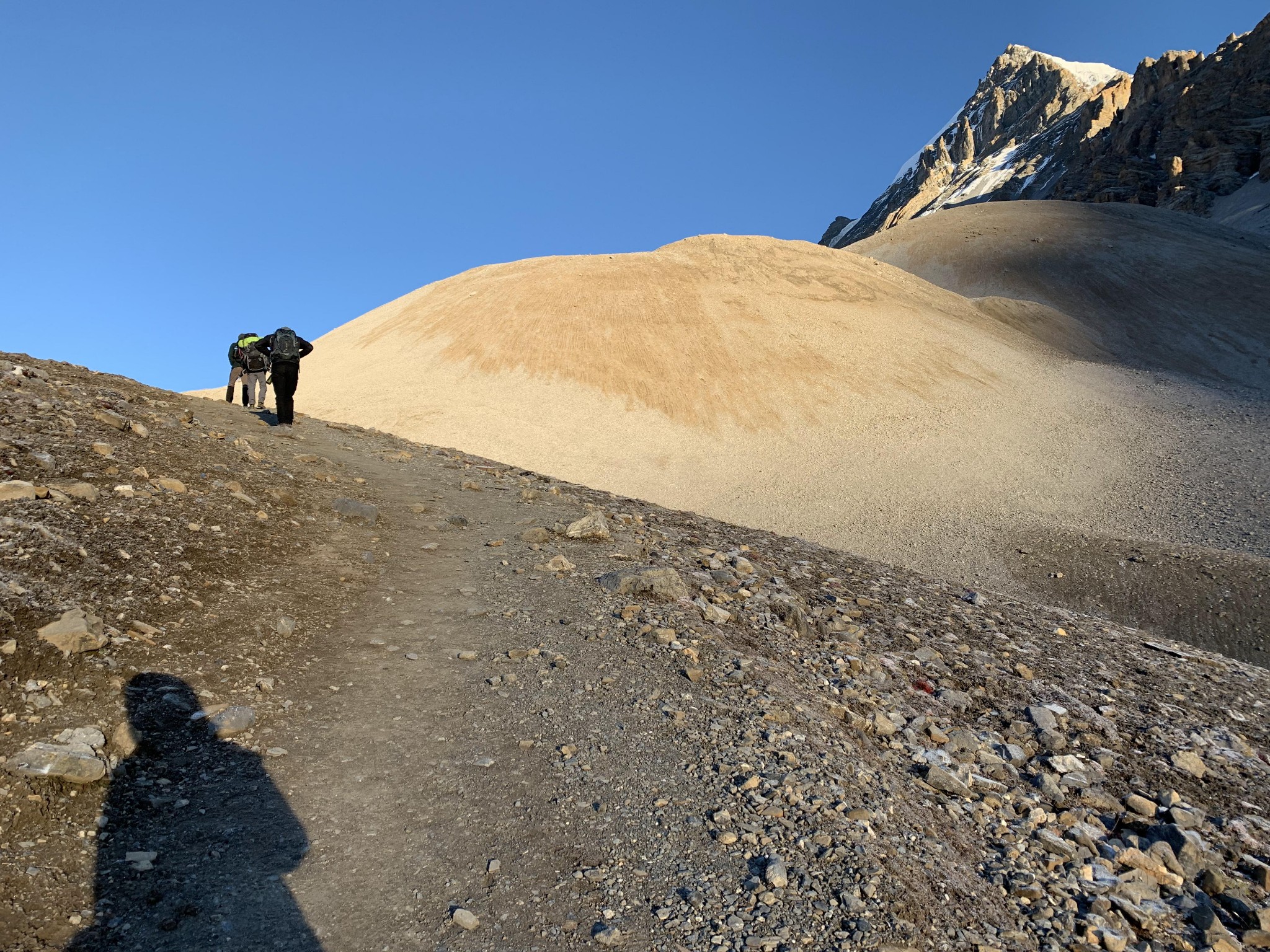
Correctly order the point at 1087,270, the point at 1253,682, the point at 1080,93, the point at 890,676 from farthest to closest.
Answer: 1. the point at 1080,93
2. the point at 1087,270
3. the point at 1253,682
4. the point at 890,676

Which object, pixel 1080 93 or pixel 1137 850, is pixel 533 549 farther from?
pixel 1080 93

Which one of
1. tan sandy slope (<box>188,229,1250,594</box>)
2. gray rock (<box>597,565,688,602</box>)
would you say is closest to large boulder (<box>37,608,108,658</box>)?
gray rock (<box>597,565,688,602</box>)

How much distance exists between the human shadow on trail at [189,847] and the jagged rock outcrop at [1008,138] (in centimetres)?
12057

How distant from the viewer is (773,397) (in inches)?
910

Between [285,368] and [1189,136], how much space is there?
105976mm

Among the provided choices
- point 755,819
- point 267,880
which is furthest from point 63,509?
point 755,819

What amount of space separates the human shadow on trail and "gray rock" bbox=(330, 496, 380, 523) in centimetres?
394

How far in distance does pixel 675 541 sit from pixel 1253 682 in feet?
20.4

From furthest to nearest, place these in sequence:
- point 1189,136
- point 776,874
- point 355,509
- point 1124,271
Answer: point 1189,136, point 1124,271, point 355,509, point 776,874

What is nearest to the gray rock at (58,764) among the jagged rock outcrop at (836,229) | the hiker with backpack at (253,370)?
the hiker with backpack at (253,370)

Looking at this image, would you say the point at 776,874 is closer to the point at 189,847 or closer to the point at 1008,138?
the point at 189,847

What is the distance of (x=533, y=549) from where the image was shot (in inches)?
309

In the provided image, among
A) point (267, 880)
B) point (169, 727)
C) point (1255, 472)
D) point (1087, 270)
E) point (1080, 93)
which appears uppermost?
point (1080, 93)

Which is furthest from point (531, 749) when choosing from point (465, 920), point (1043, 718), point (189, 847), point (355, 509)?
point (355, 509)
